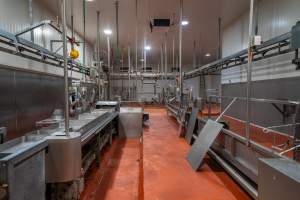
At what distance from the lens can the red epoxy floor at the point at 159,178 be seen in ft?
6.51

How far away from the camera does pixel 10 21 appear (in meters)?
3.56

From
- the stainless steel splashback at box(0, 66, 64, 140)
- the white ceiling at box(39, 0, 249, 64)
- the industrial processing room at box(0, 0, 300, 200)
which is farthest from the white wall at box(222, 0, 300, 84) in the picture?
the stainless steel splashback at box(0, 66, 64, 140)

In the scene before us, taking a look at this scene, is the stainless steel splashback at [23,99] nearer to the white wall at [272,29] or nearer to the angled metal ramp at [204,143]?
the angled metal ramp at [204,143]

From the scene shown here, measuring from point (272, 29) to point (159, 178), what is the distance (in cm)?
394

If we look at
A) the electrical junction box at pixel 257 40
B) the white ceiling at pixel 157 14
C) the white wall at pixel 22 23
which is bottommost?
the electrical junction box at pixel 257 40

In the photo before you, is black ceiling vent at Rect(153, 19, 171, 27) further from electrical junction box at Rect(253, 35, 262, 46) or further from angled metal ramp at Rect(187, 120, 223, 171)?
electrical junction box at Rect(253, 35, 262, 46)

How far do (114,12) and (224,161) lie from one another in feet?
15.4

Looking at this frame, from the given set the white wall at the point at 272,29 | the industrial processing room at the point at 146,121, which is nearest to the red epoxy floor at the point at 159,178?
the industrial processing room at the point at 146,121

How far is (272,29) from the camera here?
4.30 metres

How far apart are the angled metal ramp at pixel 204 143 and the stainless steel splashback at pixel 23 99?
286 centimetres

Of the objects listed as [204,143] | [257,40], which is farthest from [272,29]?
[204,143]

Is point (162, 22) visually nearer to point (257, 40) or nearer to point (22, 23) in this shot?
point (22, 23)

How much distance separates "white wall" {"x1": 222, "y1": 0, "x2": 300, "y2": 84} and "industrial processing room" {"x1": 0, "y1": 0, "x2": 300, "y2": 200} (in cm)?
2

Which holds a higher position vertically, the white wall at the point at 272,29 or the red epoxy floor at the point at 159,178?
the white wall at the point at 272,29
